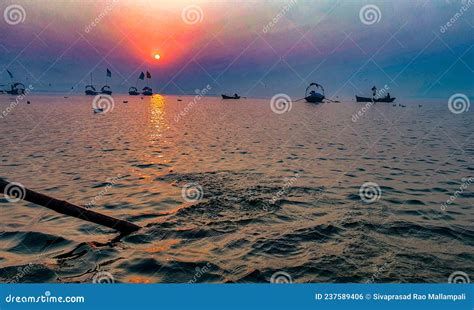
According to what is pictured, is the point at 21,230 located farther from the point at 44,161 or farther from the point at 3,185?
the point at 44,161

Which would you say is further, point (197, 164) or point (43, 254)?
point (197, 164)

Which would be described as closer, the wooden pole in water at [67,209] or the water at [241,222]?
the water at [241,222]

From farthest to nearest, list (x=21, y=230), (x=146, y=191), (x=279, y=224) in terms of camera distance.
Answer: (x=146, y=191)
(x=279, y=224)
(x=21, y=230)

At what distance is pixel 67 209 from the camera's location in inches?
319

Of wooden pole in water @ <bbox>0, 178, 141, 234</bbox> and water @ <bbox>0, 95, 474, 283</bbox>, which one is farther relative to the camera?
wooden pole in water @ <bbox>0, 178, 141, 234</bbox>

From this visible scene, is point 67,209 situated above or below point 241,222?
below

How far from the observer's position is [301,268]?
23.2ft

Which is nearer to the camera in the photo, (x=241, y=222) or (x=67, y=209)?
(x=67, y=209)

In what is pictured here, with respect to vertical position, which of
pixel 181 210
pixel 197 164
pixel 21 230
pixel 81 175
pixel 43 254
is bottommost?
pixel 43 254

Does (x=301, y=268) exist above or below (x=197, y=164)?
below

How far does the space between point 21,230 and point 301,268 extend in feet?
24.6

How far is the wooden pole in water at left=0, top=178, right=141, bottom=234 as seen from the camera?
295 inches

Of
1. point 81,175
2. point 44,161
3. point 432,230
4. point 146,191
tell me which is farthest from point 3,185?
point 44,161

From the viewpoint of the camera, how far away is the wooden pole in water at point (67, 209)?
750 centimetres
